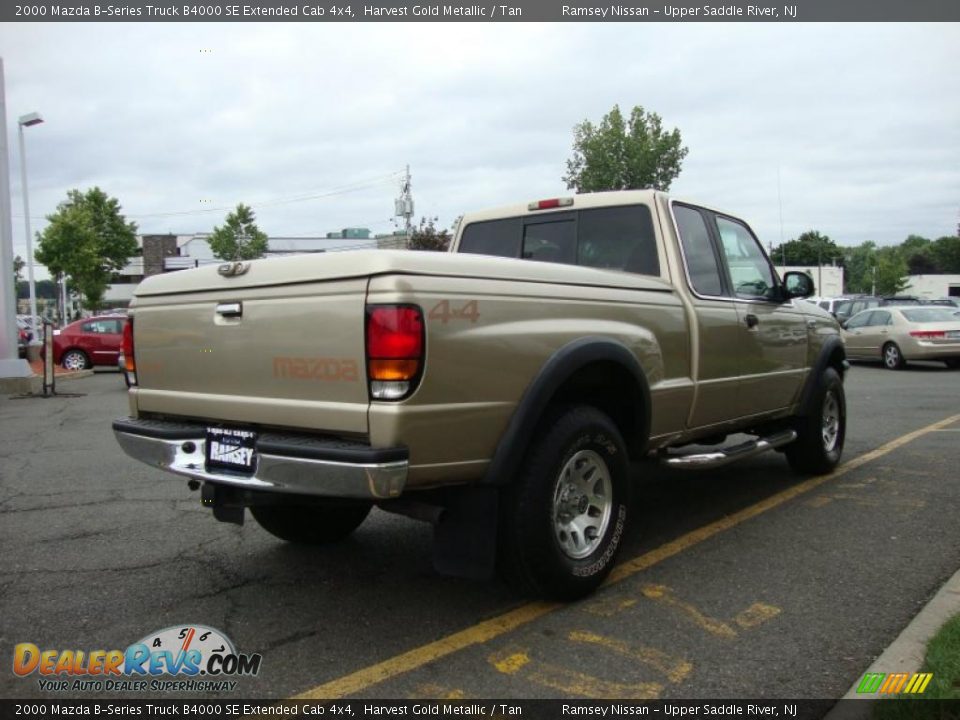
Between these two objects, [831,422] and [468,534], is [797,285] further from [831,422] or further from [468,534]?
[468,534]

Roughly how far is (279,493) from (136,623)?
1038 millimetres

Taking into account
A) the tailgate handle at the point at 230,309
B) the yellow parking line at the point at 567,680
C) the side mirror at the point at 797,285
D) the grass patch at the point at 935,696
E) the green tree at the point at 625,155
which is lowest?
the yellow parking line at the point at 567,680

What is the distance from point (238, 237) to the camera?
55.9m

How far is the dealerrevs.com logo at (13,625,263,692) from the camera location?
294 cm

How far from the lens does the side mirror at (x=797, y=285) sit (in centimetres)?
568

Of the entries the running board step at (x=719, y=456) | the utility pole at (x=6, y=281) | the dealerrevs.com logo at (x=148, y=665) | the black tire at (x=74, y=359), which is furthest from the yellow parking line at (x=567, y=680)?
the black tire at (x=74, y=359)

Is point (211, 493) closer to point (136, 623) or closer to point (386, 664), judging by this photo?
point (136, 623)

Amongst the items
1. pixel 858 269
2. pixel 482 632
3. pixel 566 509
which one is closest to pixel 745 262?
pixel 566 509

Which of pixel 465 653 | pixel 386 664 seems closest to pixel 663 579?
pixel 465 653

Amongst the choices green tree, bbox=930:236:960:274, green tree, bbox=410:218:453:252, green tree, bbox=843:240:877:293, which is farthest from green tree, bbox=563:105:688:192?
green tree, bbox=930:236:960:274

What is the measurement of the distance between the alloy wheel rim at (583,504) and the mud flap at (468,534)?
1.28ft

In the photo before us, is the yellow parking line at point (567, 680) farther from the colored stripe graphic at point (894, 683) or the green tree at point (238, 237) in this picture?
the green tree at point (238, 237)

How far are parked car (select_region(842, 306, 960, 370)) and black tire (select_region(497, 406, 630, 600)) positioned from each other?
15.5 metres

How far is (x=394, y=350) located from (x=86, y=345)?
1963 centimetres
